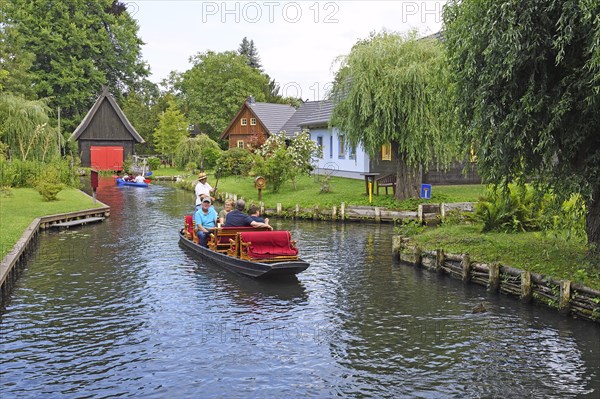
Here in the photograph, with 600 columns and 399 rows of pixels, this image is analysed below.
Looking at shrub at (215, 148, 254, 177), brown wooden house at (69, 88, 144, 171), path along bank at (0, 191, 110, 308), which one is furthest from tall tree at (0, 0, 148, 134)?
path along bank at (0, 191, 110, 308)

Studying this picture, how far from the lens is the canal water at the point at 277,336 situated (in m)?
9.35

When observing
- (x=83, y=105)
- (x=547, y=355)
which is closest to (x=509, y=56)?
(x=547, y=355)

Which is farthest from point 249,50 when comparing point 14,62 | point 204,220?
point 204,220

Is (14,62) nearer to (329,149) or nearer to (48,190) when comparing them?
(48,190)

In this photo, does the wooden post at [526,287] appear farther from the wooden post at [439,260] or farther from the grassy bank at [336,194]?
the grassy bank at [336,194]

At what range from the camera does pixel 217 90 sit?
74562 mm

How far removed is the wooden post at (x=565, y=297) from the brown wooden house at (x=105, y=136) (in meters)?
53.8

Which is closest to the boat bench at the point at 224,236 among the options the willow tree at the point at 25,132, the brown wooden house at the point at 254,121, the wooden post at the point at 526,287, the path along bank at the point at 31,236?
the path along bank at the point at 31,236

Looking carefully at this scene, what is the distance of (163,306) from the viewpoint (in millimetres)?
13703

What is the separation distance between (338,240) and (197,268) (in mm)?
6635

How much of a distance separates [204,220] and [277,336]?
Result: 27.0ft

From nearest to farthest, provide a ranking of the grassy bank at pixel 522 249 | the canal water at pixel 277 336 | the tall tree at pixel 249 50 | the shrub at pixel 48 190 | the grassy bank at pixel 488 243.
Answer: the canal water at pixel 277 336 → the grassy bank at pixel 522 249 → the grassy bank at pixel 488 243 → the shrub at pixel 48 190 → the tall tree at pixel 249 50

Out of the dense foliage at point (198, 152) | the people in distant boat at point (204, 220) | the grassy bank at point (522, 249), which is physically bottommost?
the grassy bank at point (522, 249)

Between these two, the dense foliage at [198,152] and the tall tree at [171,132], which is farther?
the tall tree at [171,132]
